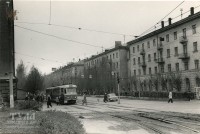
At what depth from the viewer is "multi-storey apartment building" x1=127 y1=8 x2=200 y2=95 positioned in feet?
167

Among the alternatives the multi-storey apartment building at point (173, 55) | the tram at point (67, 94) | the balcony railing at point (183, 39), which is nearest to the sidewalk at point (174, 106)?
the tram at point (67, 94)

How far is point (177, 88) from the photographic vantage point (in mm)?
51281

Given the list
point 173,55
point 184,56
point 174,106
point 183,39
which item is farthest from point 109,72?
point 174,106

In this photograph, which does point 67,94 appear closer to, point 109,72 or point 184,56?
point 184,56

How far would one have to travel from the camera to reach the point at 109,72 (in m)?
78.4

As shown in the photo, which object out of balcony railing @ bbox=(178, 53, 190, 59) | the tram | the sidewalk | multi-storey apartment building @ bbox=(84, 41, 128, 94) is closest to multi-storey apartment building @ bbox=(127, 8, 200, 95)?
balcony railing @ bbox=(178, 53, 190, 59)

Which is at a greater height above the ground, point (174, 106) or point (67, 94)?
point (67, 94)

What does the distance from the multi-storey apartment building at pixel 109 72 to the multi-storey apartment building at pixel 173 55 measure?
7.85 m

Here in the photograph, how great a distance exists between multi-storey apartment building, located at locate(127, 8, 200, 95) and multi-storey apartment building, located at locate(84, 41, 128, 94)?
25.8ft

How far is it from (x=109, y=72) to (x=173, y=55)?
934 inches

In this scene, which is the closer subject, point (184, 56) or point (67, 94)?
point (67, 94)

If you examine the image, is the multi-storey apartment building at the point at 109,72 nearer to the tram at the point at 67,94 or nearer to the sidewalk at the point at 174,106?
the tram at the point at 67,94

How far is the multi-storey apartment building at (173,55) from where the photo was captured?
5084 centimetres

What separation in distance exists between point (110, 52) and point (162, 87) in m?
36.1
